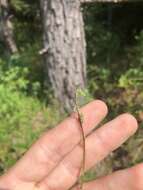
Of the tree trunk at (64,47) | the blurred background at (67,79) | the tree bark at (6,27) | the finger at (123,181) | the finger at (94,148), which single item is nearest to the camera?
the finger at (123,181)

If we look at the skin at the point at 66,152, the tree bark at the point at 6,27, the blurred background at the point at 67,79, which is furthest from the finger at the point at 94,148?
the tree bark at the point at 6,27

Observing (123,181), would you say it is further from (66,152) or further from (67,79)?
(67,79)

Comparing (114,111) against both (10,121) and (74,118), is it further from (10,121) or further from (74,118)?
(74,118)

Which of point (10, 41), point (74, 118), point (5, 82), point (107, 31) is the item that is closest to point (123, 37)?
point (107, 31)

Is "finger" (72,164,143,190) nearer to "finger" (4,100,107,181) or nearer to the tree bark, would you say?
"finger" (4,100,107,181)

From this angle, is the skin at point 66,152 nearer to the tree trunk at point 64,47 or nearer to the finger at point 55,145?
the finger at point 55,145
